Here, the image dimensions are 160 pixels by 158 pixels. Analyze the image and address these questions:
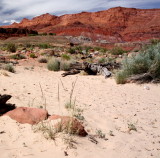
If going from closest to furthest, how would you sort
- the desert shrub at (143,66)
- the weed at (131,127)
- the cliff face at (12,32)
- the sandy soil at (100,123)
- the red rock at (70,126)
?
the sandy soil at (100,123), the red rock at (70,126), the weed at (131,127), the desert shrub at (143,66), the cliff face at (12,32)

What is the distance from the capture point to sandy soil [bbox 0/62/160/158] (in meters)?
2.75

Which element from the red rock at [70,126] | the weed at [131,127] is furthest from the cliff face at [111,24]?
the red rock at [70,126]

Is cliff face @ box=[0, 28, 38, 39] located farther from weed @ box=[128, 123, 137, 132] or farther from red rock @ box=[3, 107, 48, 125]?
weed @ box=[128, 123, 137, 132]

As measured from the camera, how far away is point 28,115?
11.2 feet

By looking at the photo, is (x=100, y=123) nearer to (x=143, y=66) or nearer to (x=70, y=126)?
(x=70, y=126)

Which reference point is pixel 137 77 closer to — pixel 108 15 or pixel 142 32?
pixel 142 32

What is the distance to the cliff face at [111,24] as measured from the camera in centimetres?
4994

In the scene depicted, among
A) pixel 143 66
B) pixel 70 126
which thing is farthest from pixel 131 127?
pixel 143 66

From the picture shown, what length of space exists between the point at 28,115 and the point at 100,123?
4.26ft

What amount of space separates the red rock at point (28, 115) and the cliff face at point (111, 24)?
4411cm

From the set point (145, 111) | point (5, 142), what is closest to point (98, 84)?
point (145, 111)

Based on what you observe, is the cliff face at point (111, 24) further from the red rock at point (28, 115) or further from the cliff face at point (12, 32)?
the red rock at point (28, 115)

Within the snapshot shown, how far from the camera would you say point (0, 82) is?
6.29 metres

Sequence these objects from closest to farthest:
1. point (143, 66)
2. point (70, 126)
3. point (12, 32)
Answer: point (70, 126), point (143, 66), point (12, 32)
